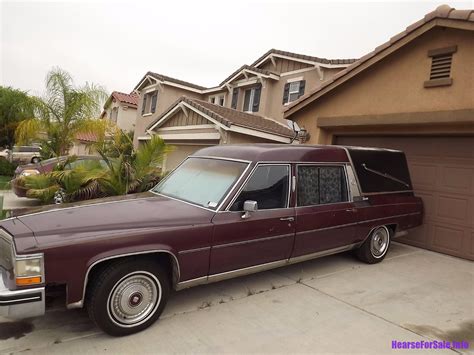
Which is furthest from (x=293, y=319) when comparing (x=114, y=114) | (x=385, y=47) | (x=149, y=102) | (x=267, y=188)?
(x=114, y=114)

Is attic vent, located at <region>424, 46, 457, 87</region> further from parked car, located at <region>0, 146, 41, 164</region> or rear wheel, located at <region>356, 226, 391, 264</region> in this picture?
parked car, located at <region>0, 146, 41, 164</region>

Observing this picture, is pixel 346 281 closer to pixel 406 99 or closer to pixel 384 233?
pixel 384 233

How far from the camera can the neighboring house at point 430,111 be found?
245 inches

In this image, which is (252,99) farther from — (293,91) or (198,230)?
(198,230)

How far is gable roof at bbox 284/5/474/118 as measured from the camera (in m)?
6.04

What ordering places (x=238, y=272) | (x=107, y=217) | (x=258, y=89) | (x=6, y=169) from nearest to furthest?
(x=107, y=217) < (x=238, y=272) < (x=258, y=89) < (x=6, y=169)

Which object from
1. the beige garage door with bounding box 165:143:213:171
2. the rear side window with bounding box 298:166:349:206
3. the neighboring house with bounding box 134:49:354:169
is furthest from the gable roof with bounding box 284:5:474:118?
the beige garage door with bounding box 165:143:213:171

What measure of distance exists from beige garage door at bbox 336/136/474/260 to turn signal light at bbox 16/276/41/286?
689 cm

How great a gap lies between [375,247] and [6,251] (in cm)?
531

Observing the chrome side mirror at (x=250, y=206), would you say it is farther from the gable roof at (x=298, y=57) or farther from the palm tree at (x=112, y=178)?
the gable roof at (x=298, y=57)

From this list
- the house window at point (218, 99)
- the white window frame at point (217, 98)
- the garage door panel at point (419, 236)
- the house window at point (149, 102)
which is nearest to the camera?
the garage door panel at point (419, 236)

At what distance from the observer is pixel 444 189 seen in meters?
6.82

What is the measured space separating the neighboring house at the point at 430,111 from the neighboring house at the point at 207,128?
4.21 m

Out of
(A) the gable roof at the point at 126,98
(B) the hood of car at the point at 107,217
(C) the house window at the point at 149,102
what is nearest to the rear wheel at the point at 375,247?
(B) the hood of car at the point at 107,217
